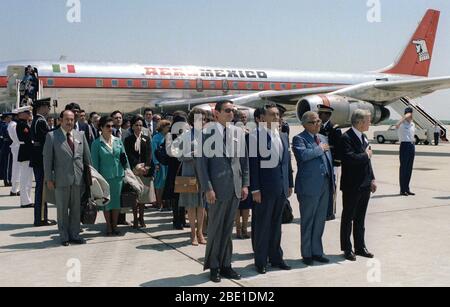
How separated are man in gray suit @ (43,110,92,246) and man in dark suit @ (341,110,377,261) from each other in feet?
9.97

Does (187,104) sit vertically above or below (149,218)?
above

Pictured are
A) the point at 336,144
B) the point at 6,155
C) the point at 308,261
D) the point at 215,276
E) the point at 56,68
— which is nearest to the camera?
the point at 215,276

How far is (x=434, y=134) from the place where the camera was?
72.2 feet

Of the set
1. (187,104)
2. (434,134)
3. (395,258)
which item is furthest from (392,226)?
(434,134)

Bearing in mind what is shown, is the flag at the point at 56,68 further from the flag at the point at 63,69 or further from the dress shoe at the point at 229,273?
the dress shoe at the point at 229,273

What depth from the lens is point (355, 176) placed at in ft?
15.6

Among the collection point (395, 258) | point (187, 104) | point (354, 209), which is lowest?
point (395, 258)

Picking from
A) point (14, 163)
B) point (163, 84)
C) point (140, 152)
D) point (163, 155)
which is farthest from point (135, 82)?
point (163, 155)

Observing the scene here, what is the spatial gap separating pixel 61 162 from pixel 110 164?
26.5 inches

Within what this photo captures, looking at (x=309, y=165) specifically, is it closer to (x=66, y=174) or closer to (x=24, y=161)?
(x=66, y=174)

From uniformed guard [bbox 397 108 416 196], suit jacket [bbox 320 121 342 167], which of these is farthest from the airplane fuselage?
suit jacket [bbox 320 121 342 167]
